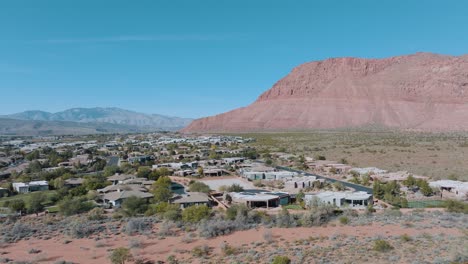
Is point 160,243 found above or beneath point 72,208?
beneath

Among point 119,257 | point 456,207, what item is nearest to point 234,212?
point 119,257

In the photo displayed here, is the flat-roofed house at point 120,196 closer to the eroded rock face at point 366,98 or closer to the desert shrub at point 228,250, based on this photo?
the desert shrub at point 228,250

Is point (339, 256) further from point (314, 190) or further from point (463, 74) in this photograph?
point (463, 74)

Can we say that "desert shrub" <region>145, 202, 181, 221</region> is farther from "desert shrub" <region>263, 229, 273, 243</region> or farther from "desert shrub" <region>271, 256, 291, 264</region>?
"desert shrub" <region>271, 256, 291, 264</region>

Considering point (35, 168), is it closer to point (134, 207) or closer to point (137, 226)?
point (134, 207)

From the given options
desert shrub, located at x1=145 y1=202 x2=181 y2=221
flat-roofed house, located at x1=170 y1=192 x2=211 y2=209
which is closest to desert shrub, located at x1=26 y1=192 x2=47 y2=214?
desert shrub, located at x1=145 y1=202 x2=181 y2=221

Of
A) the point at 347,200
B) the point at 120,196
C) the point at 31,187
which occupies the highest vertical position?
the point at 120,196
